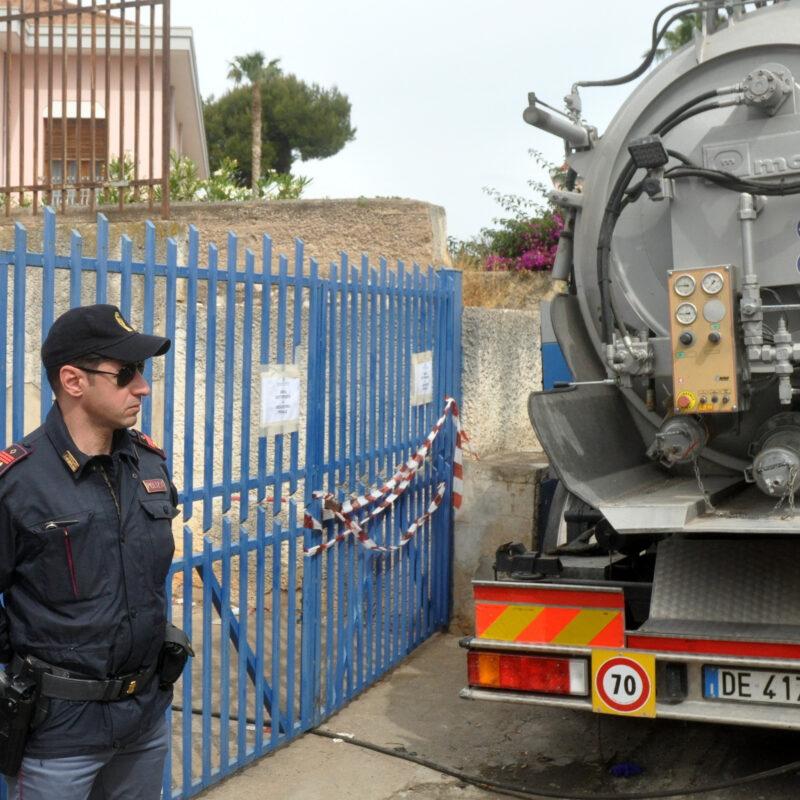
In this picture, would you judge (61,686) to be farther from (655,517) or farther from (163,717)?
(655,517)

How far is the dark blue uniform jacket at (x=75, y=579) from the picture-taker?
264 centimetres

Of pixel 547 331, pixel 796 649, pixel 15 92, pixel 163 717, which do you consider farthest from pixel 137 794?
pixel 15 92

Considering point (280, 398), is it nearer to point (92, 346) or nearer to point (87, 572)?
point (92, 346)

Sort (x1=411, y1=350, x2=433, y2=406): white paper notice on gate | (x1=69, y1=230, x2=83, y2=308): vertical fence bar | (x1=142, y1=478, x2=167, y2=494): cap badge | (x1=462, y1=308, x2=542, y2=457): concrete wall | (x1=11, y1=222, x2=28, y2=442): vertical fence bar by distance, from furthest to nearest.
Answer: (x1=462, y1=308, x2=542, y2=457): concrete wall < (x1=411, y1=350, x2=433, y2=406): white paper notice on gate < (x1=69, y1=230, x2=83, y2=308): vertical fence bar < (x1=11, y1=222, x2=28, y2=442): vertical fence bar < (x1=142, y1=478, x2=167, y2=494): cap badge

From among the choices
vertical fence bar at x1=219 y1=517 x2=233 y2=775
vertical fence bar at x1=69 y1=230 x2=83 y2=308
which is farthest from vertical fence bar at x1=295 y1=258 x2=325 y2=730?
vertical fence bar at x1=69 y1=230 x2=83 y2=308

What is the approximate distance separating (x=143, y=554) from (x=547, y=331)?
9.24ft

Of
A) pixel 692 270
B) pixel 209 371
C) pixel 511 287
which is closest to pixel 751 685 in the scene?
pixel 692 270

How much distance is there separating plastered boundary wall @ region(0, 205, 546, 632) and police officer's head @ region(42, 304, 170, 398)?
2173 millimetres

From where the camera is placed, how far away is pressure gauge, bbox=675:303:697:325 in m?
3.90

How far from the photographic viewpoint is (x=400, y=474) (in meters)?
5.92

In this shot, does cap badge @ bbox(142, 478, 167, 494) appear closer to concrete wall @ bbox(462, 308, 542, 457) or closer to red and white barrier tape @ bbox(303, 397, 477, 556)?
red and white barrier tape @ bbox(303, 397, 477, 556)

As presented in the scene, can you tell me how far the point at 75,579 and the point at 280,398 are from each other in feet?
7.13

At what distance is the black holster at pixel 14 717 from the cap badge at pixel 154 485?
56 cm

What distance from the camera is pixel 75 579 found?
105 inches
